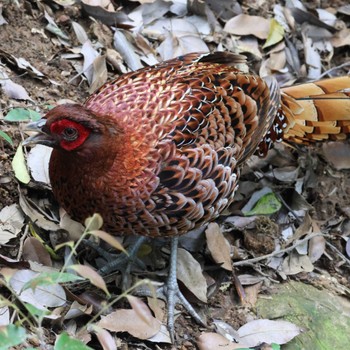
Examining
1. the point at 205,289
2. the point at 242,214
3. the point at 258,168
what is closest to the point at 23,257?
the point at 205,289

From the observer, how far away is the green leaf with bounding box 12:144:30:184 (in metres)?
3.88

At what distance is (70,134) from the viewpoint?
3.28 metres

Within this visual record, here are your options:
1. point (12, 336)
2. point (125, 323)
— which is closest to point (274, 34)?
point (125, 323)

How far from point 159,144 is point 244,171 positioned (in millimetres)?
1468

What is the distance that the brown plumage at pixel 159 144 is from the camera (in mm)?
3404

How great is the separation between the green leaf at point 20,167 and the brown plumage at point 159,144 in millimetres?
348

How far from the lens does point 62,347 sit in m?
2.55

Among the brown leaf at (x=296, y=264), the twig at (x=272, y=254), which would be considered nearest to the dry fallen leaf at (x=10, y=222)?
the twig at (x=272, y=254)

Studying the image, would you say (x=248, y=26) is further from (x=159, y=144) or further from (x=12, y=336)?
(x=12, y=336)

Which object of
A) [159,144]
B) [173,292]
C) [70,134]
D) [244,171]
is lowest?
[244,171]

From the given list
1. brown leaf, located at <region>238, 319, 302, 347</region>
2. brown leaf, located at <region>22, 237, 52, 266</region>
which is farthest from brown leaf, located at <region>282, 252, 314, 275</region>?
brown leaf, located at <region>22, 237, 52, 266</region>

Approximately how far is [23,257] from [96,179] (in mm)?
619

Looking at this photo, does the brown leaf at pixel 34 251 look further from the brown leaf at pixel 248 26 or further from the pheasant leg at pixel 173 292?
the brown leaf at pixel 248 26

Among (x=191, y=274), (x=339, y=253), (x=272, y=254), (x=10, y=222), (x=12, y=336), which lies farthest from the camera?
(x=339, y=253)
